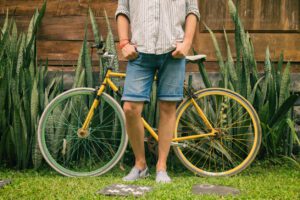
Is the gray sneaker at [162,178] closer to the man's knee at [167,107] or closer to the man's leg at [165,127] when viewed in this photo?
the man's leg at [165,127]

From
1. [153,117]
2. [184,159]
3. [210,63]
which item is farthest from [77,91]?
[210,63]

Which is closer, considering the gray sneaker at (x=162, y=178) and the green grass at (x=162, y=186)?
the green grass at (x=162, y=186)

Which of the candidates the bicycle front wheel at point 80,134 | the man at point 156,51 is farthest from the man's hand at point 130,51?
the bicycle front wheel at point 80,134

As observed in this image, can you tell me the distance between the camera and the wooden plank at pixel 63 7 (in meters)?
5.66

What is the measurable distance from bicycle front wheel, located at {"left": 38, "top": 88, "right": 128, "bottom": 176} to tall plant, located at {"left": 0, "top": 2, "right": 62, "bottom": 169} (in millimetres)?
161

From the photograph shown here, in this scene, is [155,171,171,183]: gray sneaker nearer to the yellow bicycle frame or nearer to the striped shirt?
the yellow bicycle frame

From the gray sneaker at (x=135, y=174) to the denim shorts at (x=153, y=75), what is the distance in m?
0.58

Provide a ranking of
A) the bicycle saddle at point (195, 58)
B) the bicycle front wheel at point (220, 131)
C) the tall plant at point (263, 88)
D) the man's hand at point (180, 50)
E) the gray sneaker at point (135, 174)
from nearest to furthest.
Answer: the man's hand at point (180, 50) < the gray sneaker at point (135, 174) < the bicycle saddle at point (195, 58) < the bicycle front wheel at point (220, 131) < the tall plant at point (263, 88)

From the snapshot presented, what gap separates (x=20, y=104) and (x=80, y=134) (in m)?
0.59

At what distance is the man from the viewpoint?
388cm

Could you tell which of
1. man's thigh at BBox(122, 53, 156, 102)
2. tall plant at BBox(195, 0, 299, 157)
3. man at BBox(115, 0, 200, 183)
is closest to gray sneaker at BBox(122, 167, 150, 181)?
man at BBox(115, 0, 200, 183)

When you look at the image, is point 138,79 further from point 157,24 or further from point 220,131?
point 220,131

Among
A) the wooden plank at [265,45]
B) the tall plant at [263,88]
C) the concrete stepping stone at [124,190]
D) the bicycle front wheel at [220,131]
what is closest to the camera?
the concrete stepping stone at [124,190]

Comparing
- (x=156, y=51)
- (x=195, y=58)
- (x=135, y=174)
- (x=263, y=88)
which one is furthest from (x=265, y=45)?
(x=135, y=174)
